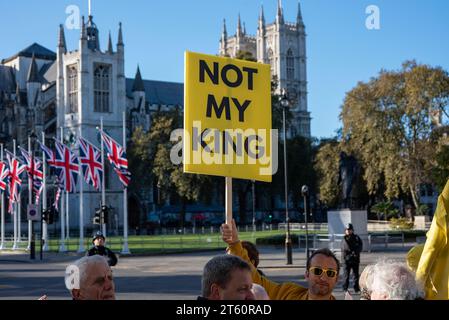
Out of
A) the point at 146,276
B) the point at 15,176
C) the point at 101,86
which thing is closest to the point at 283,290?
the point at 146,276

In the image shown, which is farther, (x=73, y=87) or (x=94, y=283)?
(x=73, y=87)

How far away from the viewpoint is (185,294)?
16.8 metres

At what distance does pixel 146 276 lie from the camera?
2347 cm

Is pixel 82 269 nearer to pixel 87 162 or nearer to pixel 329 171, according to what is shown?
pixel 87 162

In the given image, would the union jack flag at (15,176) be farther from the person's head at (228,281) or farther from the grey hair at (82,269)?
the person's head at (228,281)

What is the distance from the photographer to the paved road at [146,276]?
685 inches

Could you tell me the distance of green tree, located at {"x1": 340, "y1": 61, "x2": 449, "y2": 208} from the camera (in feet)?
172

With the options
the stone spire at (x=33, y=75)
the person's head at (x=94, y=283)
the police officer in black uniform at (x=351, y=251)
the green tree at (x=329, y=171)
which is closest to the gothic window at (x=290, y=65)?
the stone spire at (x=33, y=75)

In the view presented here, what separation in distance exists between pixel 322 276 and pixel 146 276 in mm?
18913

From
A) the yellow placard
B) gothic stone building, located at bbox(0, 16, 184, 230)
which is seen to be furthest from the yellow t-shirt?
gothic stone building, located at bbox(0, 16, 184, 230)

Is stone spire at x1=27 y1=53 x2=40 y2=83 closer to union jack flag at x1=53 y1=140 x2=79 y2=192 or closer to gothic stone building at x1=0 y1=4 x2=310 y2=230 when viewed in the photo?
gothic stone building at x1=0 y1=4 x2=310 y2=230

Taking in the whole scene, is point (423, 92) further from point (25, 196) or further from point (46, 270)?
point (25, 196)
